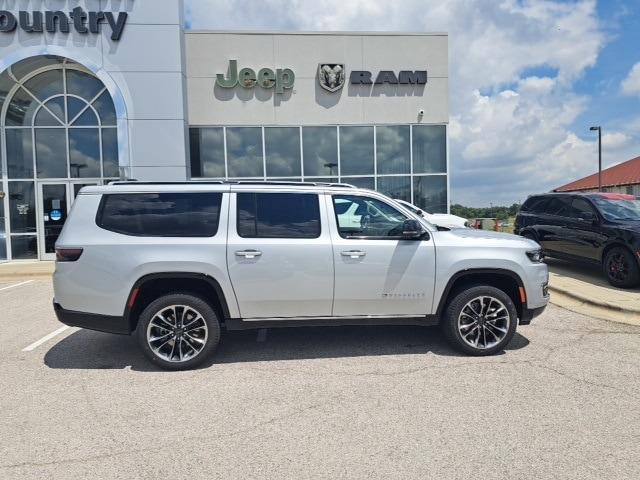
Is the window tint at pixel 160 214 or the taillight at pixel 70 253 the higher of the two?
the window tint at pixel 160 214

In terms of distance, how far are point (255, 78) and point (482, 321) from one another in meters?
12.6

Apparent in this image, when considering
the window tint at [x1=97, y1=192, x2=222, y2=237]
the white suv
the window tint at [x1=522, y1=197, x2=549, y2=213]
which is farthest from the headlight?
the window tint at [x1=522, y1=197, x2=549, y2=213]

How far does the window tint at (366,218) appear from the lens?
479 centimetres

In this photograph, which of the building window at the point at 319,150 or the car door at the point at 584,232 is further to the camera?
the building window at the point at 319,150

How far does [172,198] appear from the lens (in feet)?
15.3

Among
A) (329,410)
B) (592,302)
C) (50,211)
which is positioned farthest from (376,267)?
(50,211)

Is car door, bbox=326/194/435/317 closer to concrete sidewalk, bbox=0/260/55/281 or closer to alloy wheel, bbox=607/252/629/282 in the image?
alloy wheel, bbox=607/252/629/282

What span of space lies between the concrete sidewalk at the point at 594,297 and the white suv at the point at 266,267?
8.22ft

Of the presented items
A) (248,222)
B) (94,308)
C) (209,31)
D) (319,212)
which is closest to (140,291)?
(94,308)

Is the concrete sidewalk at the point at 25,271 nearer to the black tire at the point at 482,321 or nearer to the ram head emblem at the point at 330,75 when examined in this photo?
the ram head emblem at the point at 330,75

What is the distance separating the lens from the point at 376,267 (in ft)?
15.4

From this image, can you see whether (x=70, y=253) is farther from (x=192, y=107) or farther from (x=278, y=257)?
(x=192, y=107)

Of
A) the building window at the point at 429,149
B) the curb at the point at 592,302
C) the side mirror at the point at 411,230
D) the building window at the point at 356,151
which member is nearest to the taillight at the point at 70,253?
the side mirror at the point at 411,230

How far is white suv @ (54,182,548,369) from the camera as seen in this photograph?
448 cm
